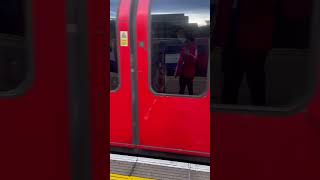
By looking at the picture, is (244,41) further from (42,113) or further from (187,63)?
(187,63)

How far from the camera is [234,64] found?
1.16 meters

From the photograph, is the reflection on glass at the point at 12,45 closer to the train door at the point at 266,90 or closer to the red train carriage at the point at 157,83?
the train door at the point at 266,90

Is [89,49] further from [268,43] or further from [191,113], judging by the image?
[191,113]

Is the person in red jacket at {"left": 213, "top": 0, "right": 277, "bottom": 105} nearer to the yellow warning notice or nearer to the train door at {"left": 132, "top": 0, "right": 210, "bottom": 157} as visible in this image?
the train door at {"left": 132, "top": 0, "right": 210, "bottom": 157}

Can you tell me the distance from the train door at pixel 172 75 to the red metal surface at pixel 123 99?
0.35 ft

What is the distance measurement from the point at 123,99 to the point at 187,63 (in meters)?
0.93

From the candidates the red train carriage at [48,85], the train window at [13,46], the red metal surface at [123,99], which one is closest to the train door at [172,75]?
the red metal surface at [123,99]

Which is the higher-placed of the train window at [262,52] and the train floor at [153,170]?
the train window at [262,52]

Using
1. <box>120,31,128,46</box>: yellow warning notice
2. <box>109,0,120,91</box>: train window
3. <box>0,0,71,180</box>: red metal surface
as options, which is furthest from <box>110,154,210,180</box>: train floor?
<box>0,0,71,180</box>: red metal surface

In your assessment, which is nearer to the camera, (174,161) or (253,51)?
(253,51)

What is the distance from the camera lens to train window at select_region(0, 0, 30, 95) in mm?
1310

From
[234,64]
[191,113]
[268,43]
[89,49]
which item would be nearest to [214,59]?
[234,64]

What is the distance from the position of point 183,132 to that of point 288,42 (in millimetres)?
2804

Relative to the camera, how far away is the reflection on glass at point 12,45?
4.30 ft
